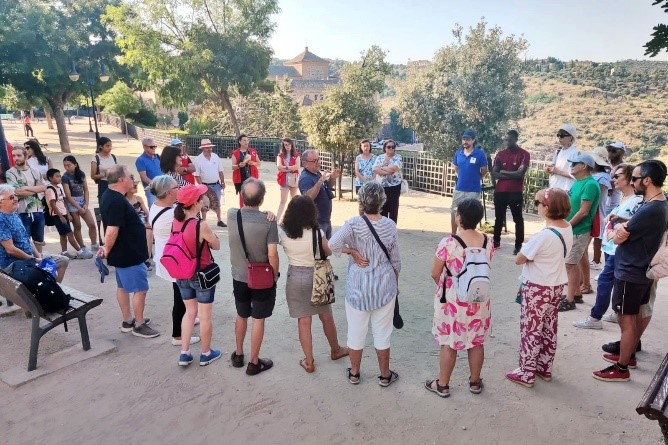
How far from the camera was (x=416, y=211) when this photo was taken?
11227 mm

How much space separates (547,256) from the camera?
347cm

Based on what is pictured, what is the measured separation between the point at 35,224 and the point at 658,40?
705 cm

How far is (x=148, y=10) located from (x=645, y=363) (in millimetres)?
25732

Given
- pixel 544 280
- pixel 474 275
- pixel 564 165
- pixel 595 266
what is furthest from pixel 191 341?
pixel 595 266

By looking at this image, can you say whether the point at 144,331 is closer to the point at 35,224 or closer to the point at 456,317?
the point at 35,224

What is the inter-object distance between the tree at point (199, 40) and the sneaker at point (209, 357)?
842 inches

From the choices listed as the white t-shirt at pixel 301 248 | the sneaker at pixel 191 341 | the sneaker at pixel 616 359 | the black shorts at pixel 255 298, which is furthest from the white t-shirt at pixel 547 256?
the sneaker at pixel 191 341

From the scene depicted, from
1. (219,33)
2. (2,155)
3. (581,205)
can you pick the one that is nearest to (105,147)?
(2,155)

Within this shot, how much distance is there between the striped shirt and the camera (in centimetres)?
346

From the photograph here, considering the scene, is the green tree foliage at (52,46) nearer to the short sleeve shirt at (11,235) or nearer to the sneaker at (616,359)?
the short sleeve shirt at (11,235)

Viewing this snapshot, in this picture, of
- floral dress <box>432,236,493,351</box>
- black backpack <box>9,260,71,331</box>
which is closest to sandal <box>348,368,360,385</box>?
floral dress <box>432,236,493,351</box>

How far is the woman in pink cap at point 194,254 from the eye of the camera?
3.77 metres

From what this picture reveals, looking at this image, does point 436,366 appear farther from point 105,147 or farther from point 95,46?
point 95,46

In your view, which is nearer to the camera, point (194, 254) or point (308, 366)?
point (194, 254)
